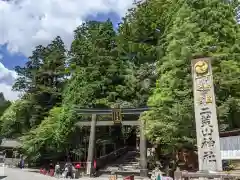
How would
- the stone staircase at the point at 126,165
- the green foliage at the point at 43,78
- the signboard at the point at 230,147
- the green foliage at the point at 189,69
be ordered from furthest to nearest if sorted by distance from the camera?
the green foliage at the point at 43,78
the stone staircase at the point at 126,165
the green foliage at the point at 189,69
the signboard at the point at 230,147

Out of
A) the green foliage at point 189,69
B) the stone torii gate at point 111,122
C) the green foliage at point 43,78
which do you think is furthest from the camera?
the green foliage at point 43,78

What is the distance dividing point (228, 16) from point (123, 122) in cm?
1199

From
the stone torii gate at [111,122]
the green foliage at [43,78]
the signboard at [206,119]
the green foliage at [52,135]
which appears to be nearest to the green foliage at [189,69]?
the signboard at [206,119]

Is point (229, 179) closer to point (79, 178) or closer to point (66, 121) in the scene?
point (79, 178)

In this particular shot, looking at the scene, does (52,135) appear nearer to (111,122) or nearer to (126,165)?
(111,122)

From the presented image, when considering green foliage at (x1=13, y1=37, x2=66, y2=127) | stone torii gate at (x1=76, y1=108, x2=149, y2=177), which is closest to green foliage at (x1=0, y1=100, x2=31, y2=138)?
green foliage at (x1=13, y1=37, x2=66, y2=127)

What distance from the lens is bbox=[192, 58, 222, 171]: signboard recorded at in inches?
540

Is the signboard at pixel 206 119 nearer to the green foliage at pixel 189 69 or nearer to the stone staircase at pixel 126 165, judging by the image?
the green foliage at pixel 189 69

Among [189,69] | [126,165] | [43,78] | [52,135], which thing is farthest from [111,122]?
A: [43,78]

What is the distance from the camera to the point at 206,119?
1428 centimetres

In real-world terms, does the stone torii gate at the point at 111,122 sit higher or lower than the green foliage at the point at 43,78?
lower

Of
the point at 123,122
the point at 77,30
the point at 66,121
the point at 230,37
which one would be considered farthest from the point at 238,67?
the point at 77,30

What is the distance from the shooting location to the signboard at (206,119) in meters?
13.7

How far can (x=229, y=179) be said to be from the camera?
11.5 m
